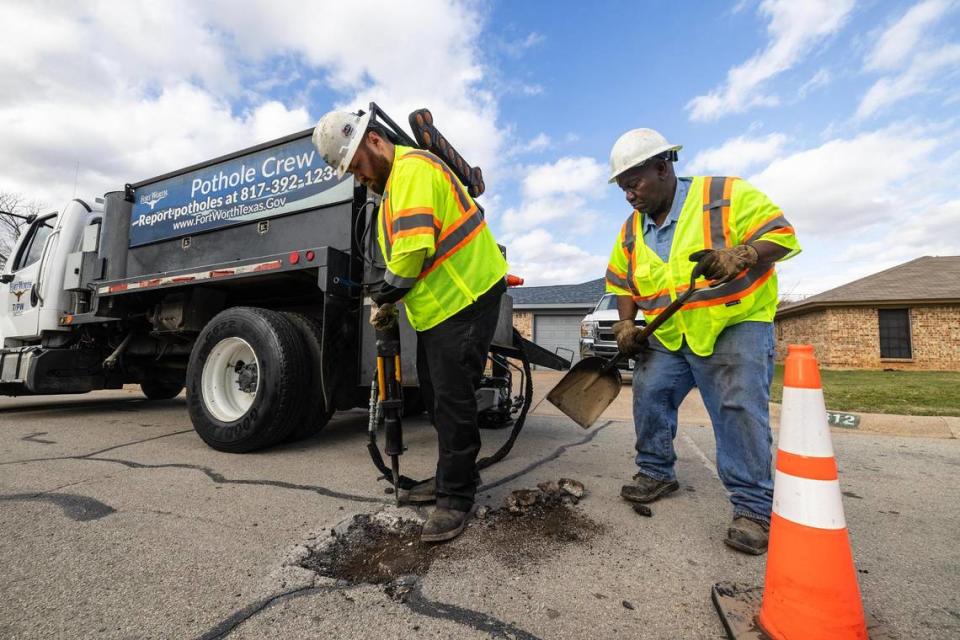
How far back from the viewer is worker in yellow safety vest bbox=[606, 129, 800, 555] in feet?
6.63

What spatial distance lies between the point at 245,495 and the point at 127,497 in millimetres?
595

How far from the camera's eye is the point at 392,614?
1439mm

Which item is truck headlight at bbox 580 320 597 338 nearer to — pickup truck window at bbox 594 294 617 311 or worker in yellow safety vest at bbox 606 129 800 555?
pickup truck window at bbox 594 294 617 311

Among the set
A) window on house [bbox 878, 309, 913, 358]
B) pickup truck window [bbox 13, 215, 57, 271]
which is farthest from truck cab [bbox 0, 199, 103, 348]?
window on house [bbox 878, 309, 913, 358]

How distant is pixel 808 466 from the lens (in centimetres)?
140

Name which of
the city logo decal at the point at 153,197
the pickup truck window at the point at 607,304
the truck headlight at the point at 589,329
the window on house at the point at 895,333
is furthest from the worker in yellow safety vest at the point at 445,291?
the window on house at the point at 895,333

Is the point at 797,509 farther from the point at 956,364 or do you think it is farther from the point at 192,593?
the point at 956,364

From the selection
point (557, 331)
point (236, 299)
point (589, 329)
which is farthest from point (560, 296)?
point (236, 299)

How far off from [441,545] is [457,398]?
620mm

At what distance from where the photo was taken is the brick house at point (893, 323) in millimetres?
14969

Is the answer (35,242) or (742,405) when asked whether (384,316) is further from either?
(35,242)

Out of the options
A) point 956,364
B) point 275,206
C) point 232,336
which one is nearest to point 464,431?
point 232,336

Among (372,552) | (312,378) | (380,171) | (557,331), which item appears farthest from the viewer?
(557,331)

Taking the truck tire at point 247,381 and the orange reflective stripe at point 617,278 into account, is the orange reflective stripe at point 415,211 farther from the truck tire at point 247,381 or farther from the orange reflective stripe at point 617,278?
the truck tire at point 247,381
